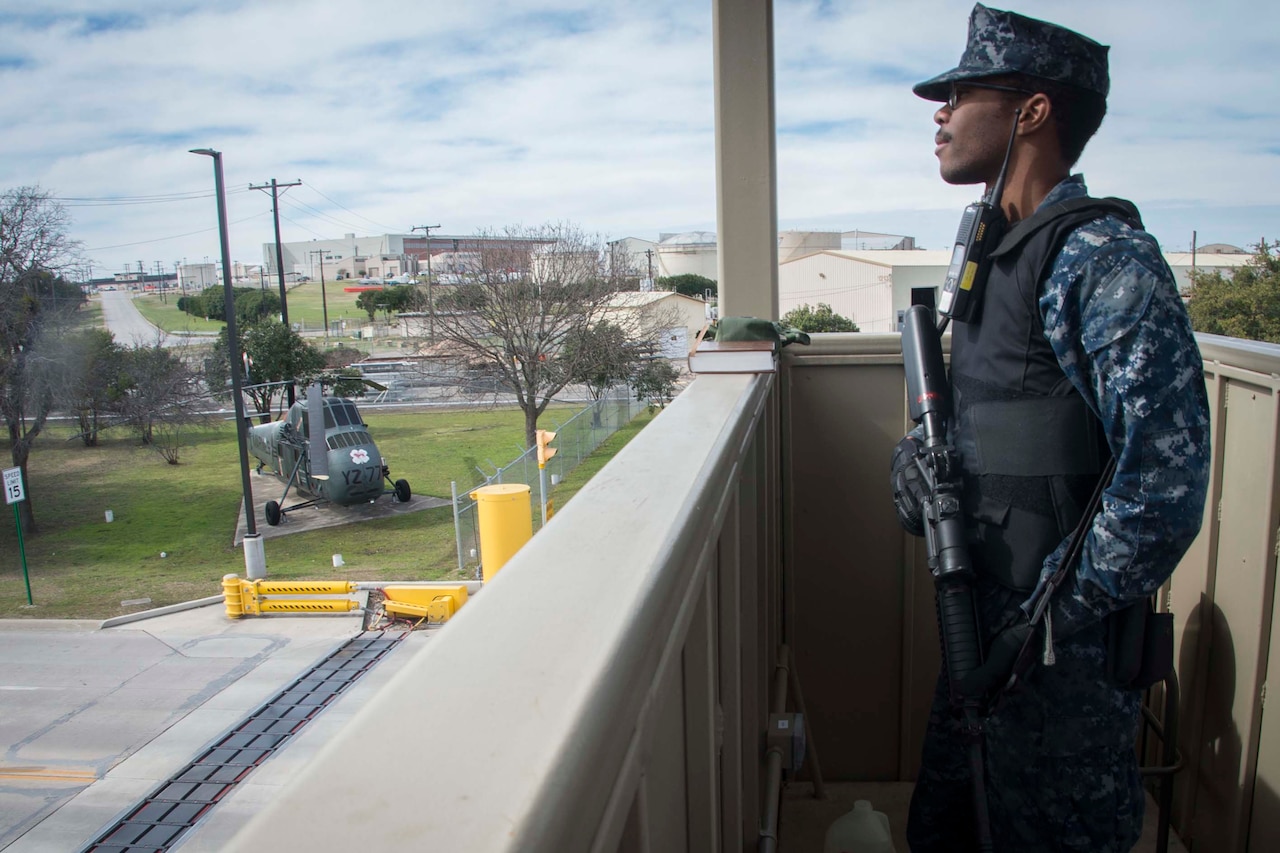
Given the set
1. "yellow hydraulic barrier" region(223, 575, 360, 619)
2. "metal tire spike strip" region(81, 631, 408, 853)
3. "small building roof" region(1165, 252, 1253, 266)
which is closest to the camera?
"small building roof" region(1165, 252, 1253, 266)

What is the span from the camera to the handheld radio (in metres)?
1.36

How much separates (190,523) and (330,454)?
5361 millimetres

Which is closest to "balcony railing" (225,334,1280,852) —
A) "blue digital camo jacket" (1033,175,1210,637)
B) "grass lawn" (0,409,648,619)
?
"blue digital camo jacket" (1033,175,1210,637)

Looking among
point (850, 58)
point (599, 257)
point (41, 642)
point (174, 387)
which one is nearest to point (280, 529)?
point (174, 387)

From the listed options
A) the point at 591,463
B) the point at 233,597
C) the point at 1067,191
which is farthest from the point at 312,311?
the point at 1067,191

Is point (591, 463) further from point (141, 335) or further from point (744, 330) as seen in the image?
point (744, 330)

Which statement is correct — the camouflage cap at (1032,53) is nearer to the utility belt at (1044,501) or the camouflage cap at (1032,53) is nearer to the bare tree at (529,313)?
the utility belt at (1044,501)

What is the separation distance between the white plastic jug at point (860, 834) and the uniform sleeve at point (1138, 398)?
700mm

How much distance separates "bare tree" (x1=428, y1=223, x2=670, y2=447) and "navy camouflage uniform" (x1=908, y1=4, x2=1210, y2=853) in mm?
19723

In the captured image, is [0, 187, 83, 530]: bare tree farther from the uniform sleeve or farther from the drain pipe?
the uniform sleeve

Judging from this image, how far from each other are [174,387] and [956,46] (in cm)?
2237

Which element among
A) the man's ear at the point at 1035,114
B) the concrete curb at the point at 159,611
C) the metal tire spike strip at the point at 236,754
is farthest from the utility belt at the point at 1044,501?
the concrete curb at the point at 159,611

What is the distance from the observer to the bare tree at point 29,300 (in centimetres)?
1005

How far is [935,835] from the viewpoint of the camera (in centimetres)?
159
